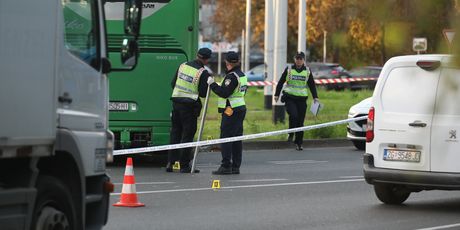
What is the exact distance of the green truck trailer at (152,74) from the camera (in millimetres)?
15891

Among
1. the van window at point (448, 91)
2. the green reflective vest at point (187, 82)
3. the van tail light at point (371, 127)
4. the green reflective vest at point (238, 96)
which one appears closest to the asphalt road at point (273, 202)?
the van tail light at point (371, 127)

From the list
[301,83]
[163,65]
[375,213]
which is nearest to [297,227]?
[375,213]

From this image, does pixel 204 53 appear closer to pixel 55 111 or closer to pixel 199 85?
pixel 199 85

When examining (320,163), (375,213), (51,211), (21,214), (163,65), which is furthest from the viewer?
(320,163)

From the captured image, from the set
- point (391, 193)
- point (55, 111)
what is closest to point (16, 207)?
point (55, 111)

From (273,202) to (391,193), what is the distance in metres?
1.49

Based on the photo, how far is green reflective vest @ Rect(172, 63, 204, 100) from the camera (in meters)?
14.8

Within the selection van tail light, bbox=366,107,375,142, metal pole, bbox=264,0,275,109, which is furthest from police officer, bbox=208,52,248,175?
metal pole, bbox=264,0,275,109

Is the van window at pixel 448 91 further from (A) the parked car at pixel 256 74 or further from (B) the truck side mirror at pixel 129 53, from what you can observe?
(A) the parked car at pixel 256 74

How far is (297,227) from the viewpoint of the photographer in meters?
9.48

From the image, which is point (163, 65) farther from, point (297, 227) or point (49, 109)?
point (49, 109)

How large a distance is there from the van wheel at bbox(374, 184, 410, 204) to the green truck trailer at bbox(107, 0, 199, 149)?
5.28 meters

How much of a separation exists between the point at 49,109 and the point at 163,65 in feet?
33.1

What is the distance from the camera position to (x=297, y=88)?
20.2 m
